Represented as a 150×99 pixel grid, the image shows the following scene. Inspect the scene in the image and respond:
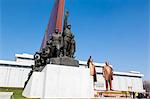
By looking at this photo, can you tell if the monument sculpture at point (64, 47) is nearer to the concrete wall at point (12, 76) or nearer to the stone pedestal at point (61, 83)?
the stone pedestal at point (61, 83)

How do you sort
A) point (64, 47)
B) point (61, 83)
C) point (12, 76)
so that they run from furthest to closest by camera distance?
1. point (12, 76)
2. point (64, 47)
3. point (61, 83)

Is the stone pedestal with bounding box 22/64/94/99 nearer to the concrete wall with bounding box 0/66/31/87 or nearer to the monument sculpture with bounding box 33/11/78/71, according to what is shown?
the monument sculpture with bounding box 33/11/78/71

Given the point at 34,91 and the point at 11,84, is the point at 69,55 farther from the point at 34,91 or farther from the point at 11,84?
the point at 11,84

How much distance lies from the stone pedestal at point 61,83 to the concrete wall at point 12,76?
29.7 meters

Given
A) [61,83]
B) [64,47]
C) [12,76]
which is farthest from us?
[12,76]

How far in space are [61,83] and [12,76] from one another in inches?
1230

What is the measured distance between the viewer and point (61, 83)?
739 cm

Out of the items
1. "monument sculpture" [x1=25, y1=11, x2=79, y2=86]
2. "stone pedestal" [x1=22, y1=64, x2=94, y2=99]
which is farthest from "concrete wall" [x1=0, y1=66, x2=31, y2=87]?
"stone pedestal" [x1=22, y1=64, x2=94, y2=99]

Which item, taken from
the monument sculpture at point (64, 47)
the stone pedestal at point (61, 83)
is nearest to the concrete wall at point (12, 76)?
the monument sculpture at point (64, 47)

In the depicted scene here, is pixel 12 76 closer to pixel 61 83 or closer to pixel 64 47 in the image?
pixel 64 47

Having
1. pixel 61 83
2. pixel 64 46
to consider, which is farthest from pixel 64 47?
pixel 61 83

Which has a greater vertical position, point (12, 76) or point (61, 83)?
point (12, 76)

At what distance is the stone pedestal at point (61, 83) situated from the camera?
720 cm

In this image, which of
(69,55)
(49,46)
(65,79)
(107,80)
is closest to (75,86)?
(65,79)
